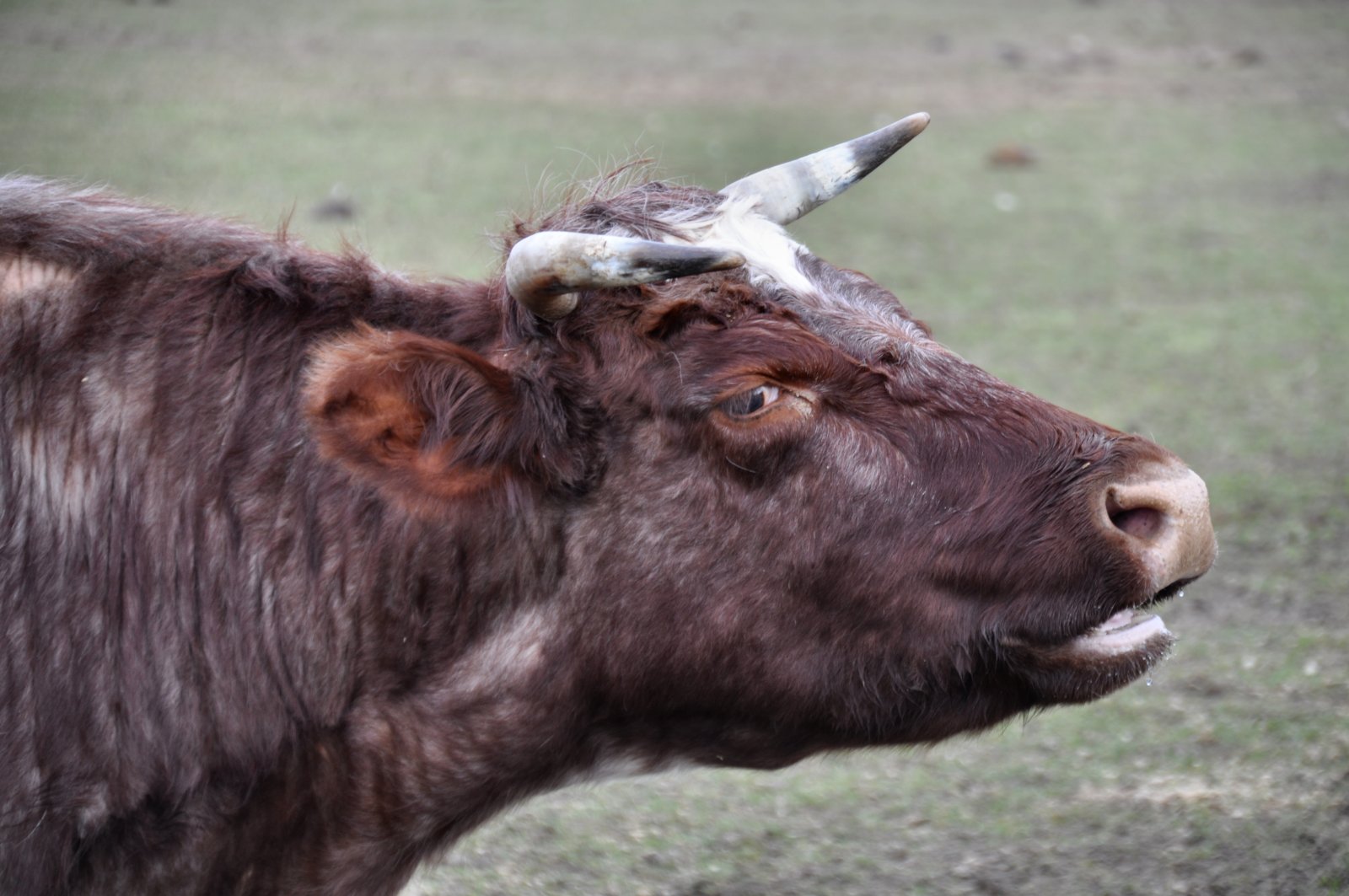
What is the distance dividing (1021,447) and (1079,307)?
7.13 metres

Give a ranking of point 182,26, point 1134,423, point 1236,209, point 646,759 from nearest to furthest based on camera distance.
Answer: point 646,759
point 1134,423
point 1236,209
point 182,26

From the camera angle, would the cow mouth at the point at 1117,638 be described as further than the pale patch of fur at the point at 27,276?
No

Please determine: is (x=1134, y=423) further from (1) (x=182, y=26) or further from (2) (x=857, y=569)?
(1) (x=182, y=26)

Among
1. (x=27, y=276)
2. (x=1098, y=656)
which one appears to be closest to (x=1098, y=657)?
(x=1098, y=656)

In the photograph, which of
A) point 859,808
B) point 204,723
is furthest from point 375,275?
point 859,808

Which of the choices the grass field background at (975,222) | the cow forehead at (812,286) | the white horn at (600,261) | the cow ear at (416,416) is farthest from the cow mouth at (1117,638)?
the cow ear at (416,416)

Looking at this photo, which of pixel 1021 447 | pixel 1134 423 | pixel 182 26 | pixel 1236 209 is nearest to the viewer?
pixel 1021 447

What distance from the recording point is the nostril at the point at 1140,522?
258 centimetres

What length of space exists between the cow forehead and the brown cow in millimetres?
11

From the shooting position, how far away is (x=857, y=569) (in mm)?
2711

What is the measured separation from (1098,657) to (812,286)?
2.94 feet

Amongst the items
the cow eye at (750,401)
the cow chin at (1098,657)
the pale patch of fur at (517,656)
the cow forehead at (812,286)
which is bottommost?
the pale patch of fur at (517,656)

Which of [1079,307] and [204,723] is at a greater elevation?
[204,723]

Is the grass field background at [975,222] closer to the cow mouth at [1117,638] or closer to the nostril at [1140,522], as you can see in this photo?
the cow mouth at [1117,638]
